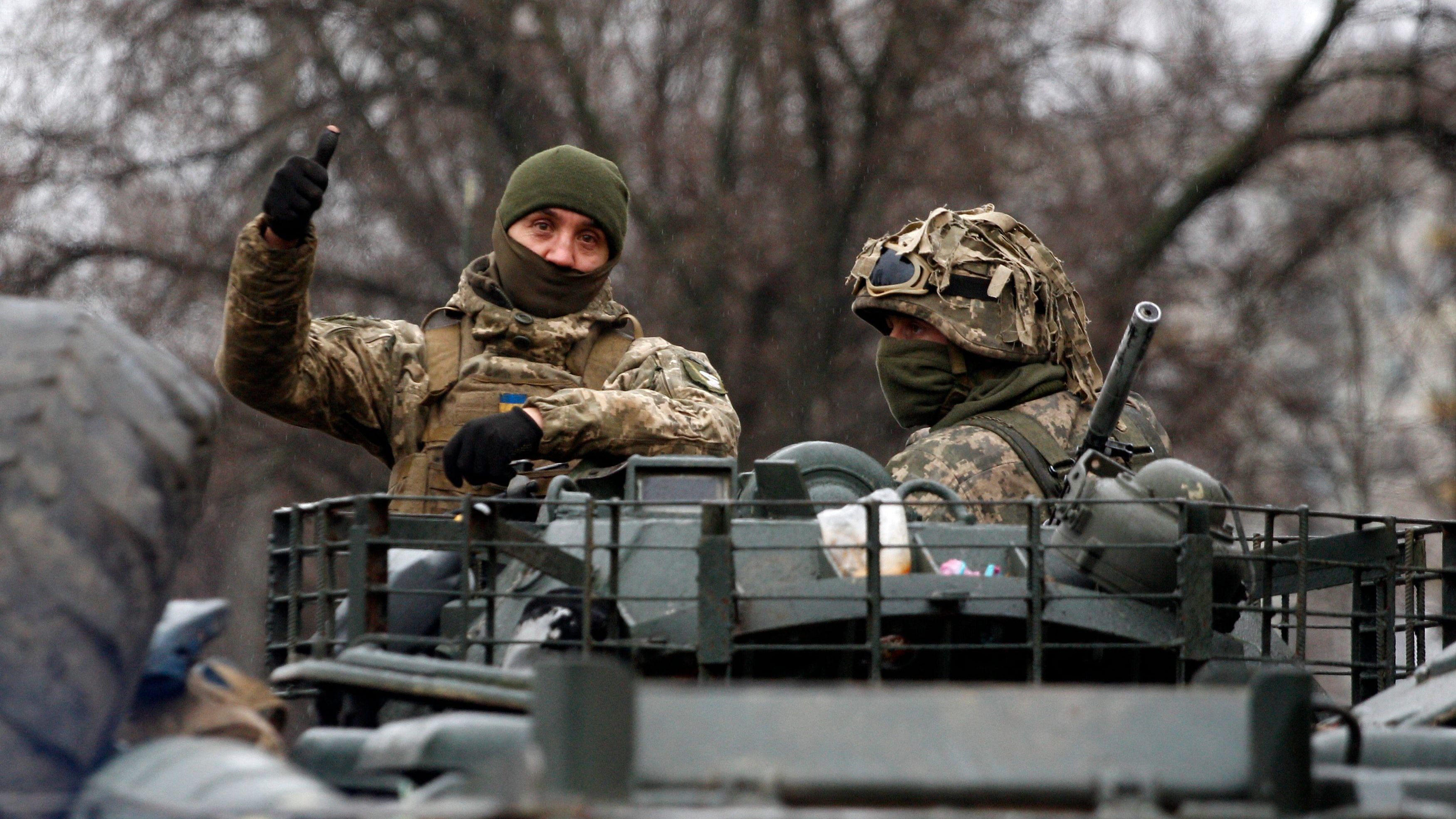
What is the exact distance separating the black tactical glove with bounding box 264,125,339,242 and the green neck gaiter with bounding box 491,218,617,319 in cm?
115

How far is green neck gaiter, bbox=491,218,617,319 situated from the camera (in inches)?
251

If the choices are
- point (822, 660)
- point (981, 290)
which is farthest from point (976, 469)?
point (822, 660)

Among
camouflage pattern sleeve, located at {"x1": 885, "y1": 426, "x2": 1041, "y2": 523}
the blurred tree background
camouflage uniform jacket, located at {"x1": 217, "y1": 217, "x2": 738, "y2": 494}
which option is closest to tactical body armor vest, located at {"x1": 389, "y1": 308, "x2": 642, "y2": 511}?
camouflage uniform jacket, located at {"x1": 217, "y1": 217, "x2": 738, "y2": 494}

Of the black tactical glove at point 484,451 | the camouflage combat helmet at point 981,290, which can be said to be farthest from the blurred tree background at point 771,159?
the black tactical glove at point 484,451

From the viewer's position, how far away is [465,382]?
20.1ft

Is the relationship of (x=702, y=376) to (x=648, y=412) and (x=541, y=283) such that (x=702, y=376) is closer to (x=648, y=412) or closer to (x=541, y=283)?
(x=648, y=412)

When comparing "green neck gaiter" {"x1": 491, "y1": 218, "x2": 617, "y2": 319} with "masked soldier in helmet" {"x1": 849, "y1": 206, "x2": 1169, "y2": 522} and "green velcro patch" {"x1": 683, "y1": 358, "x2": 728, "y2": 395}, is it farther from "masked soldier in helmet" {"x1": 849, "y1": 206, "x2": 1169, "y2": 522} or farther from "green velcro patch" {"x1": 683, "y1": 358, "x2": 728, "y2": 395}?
"masked soldier in helmet" {"x1": 849, "y1": 206, "x2": 1169, "y2": 522}

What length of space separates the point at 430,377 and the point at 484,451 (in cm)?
120

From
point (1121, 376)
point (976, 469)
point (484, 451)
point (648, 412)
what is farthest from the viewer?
point (976, 469)

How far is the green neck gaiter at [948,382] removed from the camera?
20.6 feet

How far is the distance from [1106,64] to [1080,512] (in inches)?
550

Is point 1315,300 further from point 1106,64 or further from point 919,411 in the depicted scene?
point 919,411

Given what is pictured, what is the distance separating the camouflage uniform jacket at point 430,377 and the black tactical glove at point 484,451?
17cm

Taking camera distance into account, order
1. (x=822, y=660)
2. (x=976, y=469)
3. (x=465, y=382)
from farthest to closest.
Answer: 1. (x=465, y=382)
2. (x=976, y=469)
3. (x=822, y=660)
